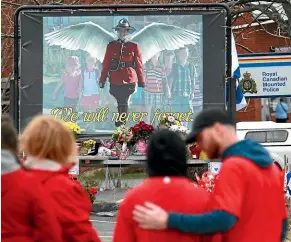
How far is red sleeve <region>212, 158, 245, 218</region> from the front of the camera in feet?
14.3

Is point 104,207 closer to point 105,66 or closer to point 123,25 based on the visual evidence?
point 105,66

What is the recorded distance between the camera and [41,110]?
A: 14156mm

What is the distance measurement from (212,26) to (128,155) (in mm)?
2442

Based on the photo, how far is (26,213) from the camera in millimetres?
4863

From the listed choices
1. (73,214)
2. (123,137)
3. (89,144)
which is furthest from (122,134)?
(73,214)

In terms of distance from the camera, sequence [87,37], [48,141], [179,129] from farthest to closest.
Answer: [87,37]
[179,129]
[48,141]

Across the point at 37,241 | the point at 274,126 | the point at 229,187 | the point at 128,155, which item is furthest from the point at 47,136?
the point at 274,126

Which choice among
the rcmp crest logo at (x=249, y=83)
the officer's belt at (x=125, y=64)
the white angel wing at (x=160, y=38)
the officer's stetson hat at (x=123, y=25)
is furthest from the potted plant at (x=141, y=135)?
the rcmp crest logo at (x=249, y=83)

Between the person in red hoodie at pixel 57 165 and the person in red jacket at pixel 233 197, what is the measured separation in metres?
0.73

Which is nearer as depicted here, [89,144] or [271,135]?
[89,144]

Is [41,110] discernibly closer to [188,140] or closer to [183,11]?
[183,11]

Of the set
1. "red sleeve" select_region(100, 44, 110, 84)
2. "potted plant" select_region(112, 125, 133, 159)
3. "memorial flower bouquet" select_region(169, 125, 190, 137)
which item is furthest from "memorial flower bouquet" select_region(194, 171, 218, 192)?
"red sleeve" select_region(100, 44, 110, 84)

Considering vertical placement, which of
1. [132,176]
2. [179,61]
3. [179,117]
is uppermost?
[179,61]

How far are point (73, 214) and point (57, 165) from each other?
0.30m
